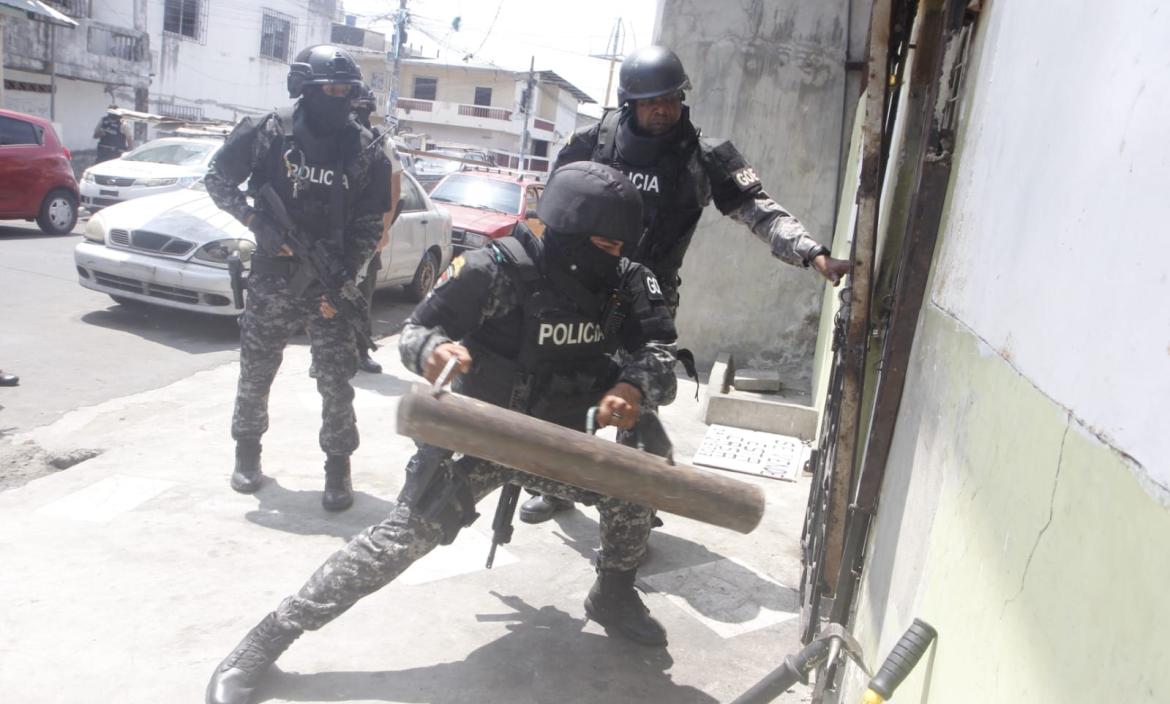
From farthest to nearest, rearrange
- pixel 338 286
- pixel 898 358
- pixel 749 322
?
1. pixel 749 322
2. pixel 338 286
3. pixel 898 358

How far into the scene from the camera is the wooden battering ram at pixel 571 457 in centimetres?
215

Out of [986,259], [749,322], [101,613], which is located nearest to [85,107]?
[749,322]

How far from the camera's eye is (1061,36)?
1.55 metres

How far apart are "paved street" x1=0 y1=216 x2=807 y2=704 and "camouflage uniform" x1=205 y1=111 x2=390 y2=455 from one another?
42cm

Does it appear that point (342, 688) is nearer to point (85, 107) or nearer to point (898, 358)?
point (898, 358)

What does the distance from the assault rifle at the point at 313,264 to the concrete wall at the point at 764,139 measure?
375 centimetres

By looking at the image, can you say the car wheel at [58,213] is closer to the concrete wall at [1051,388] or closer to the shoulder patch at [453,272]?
the shoulder patch at [453,272]

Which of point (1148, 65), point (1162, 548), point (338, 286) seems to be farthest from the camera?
point (338, 286)

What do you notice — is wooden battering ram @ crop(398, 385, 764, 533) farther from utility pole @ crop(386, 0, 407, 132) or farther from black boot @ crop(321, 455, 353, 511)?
utility pole @ crop(386, 0, 407, 132)

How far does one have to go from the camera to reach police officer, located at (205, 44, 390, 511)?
4094mm

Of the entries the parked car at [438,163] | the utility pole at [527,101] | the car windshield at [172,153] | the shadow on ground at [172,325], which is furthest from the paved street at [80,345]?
the utility pole at [527,101]

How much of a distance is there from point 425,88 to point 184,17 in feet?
82.8

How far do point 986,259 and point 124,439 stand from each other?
4.42m

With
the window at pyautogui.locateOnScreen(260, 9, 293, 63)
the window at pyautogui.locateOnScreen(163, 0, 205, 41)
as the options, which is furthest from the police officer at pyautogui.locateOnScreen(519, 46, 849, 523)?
the window at pyautogui.locateOnScreen(260, 9, 293, 63)
